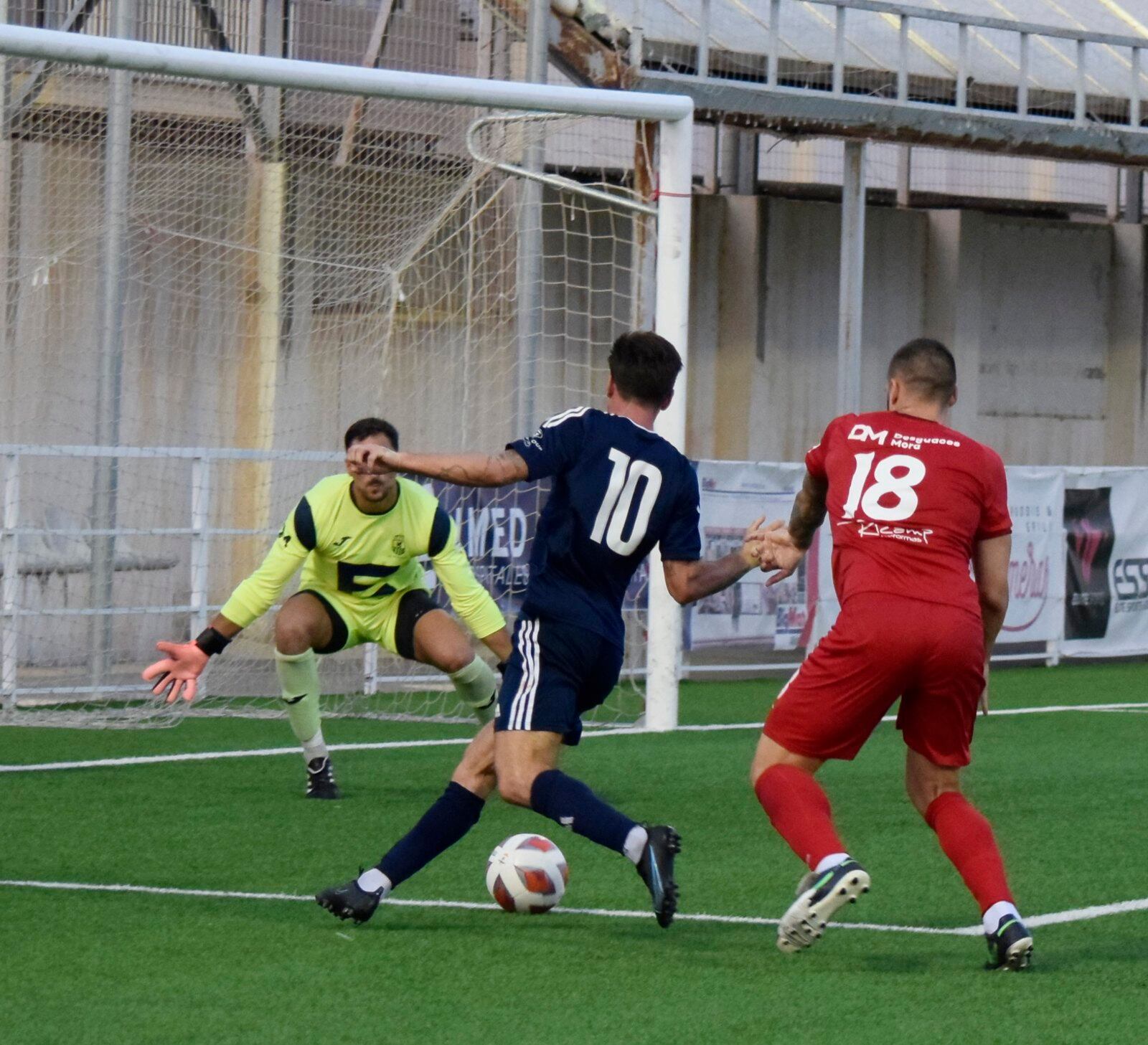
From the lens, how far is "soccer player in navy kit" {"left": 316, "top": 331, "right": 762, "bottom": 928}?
18.5 feet

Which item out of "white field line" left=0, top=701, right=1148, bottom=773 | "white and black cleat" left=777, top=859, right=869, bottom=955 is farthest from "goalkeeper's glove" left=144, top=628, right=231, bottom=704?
"white field line" left=0, top=701, right=1148, bottom=773

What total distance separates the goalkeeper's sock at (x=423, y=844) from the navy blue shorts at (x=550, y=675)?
29cm

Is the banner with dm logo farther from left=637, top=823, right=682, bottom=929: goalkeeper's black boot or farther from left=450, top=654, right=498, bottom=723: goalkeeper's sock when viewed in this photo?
left=637, top=823, right=682, bottom=929: goalkeeper's black boot

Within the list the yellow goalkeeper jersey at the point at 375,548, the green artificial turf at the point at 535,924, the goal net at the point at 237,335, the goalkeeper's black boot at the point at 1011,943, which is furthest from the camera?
the goal net at the point at 237,335

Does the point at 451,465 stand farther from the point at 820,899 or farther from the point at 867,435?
the point at 820,899

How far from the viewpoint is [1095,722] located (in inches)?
497

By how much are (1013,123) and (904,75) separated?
133 centimetres

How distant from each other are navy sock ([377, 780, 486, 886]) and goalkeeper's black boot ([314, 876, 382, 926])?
8cm

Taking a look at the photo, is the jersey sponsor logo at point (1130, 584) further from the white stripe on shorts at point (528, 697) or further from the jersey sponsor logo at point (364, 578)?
the white stripe on shorts at point (528, 697)

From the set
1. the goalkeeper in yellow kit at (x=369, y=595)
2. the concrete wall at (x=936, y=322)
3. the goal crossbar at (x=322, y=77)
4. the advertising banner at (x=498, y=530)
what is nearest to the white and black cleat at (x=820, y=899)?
the goalkeeper in yellow kit at (x=369, y=595)

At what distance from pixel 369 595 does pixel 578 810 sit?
11.5 ft

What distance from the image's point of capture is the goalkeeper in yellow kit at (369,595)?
8.64 metres

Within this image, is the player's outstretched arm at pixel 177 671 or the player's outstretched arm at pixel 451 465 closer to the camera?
the player's outstretched arm at pixel 451 465

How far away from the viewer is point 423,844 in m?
5.74
